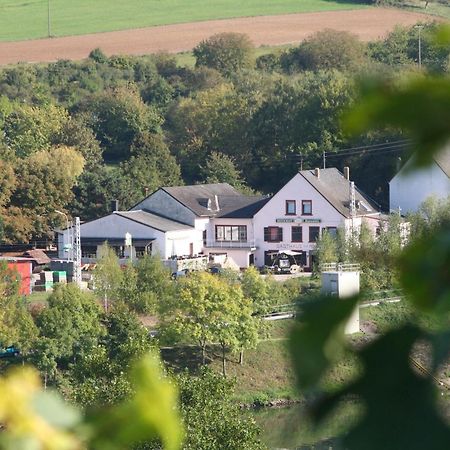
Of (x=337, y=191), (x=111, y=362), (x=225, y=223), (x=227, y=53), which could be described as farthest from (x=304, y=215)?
(x=227, y=53)

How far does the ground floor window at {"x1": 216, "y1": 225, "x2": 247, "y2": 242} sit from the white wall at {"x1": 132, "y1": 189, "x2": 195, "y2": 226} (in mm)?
987

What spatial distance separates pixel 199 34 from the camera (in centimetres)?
6619

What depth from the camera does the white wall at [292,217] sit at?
34.1m

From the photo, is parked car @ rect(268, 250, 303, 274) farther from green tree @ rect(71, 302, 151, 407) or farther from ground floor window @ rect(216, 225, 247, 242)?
green tree @ rect(71, 302, 151, 407)

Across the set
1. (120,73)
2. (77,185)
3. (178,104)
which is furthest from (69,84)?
(77,185)

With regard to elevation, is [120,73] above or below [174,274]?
above

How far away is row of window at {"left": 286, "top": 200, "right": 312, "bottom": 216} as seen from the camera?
3447 centimetres

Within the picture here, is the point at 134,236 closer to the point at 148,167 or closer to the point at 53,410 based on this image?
the point at 148,167

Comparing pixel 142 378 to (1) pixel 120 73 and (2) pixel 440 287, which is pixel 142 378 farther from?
(1) pixel 120 73

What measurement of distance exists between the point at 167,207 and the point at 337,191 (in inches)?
203

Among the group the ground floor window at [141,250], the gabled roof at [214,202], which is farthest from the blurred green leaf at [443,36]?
the gabled roof at [214,202]

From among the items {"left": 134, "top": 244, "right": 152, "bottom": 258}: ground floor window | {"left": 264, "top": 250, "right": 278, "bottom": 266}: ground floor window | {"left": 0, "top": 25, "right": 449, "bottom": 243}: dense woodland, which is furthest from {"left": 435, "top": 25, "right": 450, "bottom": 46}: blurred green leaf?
{"left": 264, "top": 250, "right": 278, "bottom": 266}: ground floor window

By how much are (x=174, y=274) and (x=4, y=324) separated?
25.9 feet

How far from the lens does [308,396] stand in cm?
74
